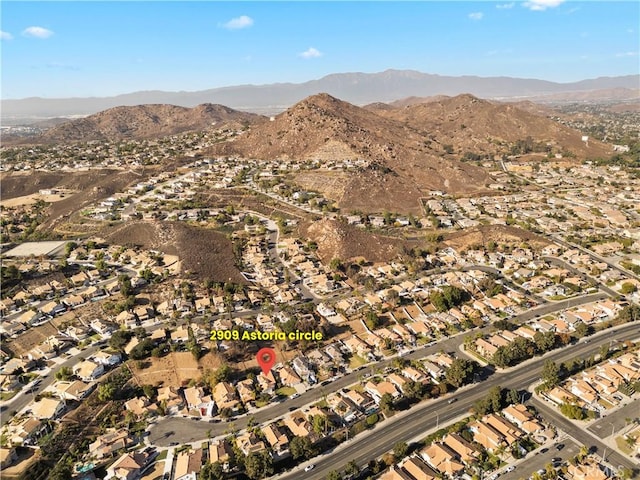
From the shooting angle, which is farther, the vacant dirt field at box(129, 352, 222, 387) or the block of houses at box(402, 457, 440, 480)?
the vacant dirt field at box(129, 352, 222, 387)

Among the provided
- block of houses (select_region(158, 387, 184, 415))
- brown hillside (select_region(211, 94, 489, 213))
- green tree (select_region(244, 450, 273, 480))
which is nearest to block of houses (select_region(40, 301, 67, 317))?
block of houses (select_region(158, 387, 184, 415))

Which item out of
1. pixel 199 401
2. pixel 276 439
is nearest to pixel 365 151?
pixel 199 401

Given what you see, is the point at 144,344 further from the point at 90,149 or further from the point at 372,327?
the point at 90,149

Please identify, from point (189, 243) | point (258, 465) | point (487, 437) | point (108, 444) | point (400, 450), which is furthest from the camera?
point (189, 243)

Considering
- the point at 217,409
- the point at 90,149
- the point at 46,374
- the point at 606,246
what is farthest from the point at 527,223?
the point at 90,149

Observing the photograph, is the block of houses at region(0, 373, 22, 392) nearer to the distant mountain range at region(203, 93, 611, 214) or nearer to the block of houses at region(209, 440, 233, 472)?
the block of houses at region(209, 440, 233, 472)

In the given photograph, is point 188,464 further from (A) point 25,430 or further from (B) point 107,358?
(B) point 107,358
